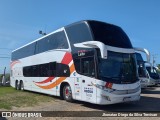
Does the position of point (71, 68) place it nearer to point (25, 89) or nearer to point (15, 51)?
point (25, 89)

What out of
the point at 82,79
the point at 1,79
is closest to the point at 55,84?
the point at 82,79

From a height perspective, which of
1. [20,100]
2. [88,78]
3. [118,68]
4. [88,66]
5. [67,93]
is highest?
[88,66]

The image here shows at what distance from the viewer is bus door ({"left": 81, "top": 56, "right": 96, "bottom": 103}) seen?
1217cm

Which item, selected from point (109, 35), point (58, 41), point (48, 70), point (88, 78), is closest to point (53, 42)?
point (58, 41)

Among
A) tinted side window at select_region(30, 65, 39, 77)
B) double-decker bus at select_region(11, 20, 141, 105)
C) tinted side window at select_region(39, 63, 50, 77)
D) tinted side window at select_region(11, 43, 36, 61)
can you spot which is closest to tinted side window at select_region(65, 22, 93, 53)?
double-decker bus at select_region(11, 20, 141, 105)

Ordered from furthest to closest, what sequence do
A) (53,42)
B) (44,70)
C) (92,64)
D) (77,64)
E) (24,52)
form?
(24,52)
(44,70)
(53,42)
(77,64)
(92,64)

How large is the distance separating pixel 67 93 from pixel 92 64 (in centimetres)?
327

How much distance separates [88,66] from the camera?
497 inches

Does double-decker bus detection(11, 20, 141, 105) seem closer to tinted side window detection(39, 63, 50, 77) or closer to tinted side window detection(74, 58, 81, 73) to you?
tinted side window detection(74, 58, 81, 73)

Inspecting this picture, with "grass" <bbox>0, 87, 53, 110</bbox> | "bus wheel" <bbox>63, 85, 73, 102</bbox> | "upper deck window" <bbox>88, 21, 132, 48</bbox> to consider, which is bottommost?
"grass" <bbox>0, 87, 53, 110</bbox>

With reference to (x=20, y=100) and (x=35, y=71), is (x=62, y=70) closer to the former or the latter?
(x=20, y=100)

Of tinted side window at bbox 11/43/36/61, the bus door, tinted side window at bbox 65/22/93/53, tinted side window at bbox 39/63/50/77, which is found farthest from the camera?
tinted side window at bbox 11/43/36/61

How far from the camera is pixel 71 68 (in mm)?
14211

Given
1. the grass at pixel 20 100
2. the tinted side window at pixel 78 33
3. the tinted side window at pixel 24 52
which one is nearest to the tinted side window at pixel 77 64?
the tinted side window at pixel 78 33
